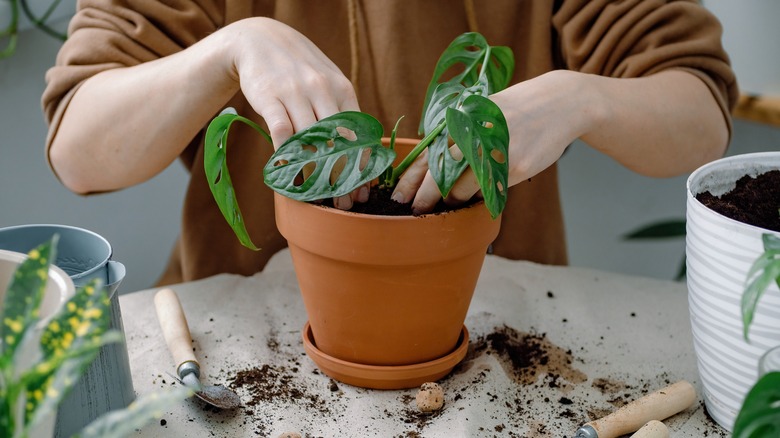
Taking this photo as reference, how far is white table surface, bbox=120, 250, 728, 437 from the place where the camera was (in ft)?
2.15

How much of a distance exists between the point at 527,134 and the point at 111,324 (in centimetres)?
39

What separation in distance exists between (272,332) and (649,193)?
46.6 inches

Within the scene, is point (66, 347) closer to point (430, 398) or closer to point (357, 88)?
point (430, 398)

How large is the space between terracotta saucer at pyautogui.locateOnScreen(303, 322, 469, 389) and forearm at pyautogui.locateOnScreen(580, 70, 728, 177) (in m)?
0.29

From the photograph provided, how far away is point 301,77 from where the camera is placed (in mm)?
699

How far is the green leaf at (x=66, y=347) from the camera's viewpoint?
30 centimetres

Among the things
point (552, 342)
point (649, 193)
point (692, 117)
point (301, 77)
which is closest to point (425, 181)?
point (301, 77)

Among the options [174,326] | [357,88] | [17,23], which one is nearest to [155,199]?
[17,23]

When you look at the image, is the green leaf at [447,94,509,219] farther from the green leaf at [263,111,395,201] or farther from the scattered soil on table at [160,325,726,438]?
the scattered soil on table at [160,325,726,438]

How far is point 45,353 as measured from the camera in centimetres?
33

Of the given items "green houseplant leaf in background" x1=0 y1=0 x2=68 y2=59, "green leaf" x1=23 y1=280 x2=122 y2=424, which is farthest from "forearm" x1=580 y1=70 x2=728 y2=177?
"green houseplant leaf in background" x1=0 y1=0 x2=68 y2=59

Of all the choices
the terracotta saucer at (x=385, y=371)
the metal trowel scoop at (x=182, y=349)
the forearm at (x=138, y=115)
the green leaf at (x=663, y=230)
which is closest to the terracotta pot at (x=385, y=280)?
the terracotta saucer at (x=385, y=371)

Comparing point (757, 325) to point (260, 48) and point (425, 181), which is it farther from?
point (260, 48)

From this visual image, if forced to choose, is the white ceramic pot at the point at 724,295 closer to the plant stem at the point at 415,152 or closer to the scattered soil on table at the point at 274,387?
the plant stem at the point at 415,152
